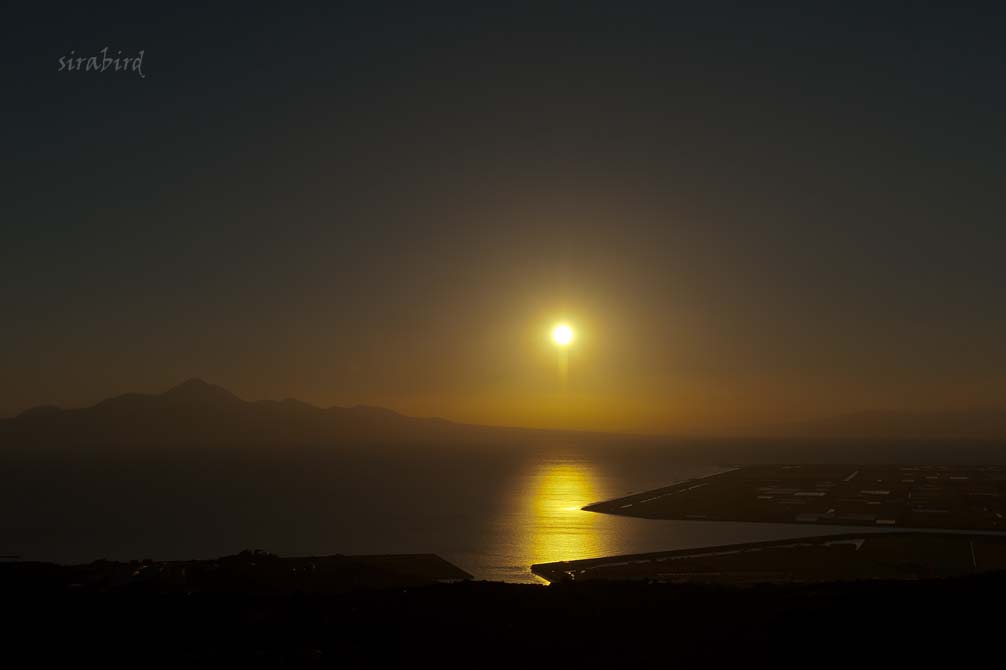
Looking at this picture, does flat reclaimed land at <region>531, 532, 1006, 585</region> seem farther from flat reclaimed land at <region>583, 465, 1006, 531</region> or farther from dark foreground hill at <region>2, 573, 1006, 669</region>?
dark foreground hill at <region>2, 573, 1006, 669</region>

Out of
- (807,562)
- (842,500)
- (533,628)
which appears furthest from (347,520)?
(533,628)

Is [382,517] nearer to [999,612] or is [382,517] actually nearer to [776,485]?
[776,485]

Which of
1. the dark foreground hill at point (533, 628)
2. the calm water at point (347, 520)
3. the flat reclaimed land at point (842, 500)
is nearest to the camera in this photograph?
the dark foreground hill at point (533, 628)

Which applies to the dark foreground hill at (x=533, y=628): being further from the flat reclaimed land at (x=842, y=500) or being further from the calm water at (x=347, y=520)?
the flat reclaimed land at (x=842, y=500)

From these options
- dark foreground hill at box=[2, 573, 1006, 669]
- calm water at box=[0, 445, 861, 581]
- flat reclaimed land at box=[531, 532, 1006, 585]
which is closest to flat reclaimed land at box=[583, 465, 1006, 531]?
calm water at box=[0, 445, 861, 581]

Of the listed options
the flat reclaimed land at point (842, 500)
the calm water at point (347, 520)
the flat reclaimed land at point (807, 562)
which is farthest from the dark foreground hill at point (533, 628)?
the flat reclaimed land at point (842, 500)

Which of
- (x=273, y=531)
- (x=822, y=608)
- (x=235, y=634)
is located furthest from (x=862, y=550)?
(x=273, y=531)
